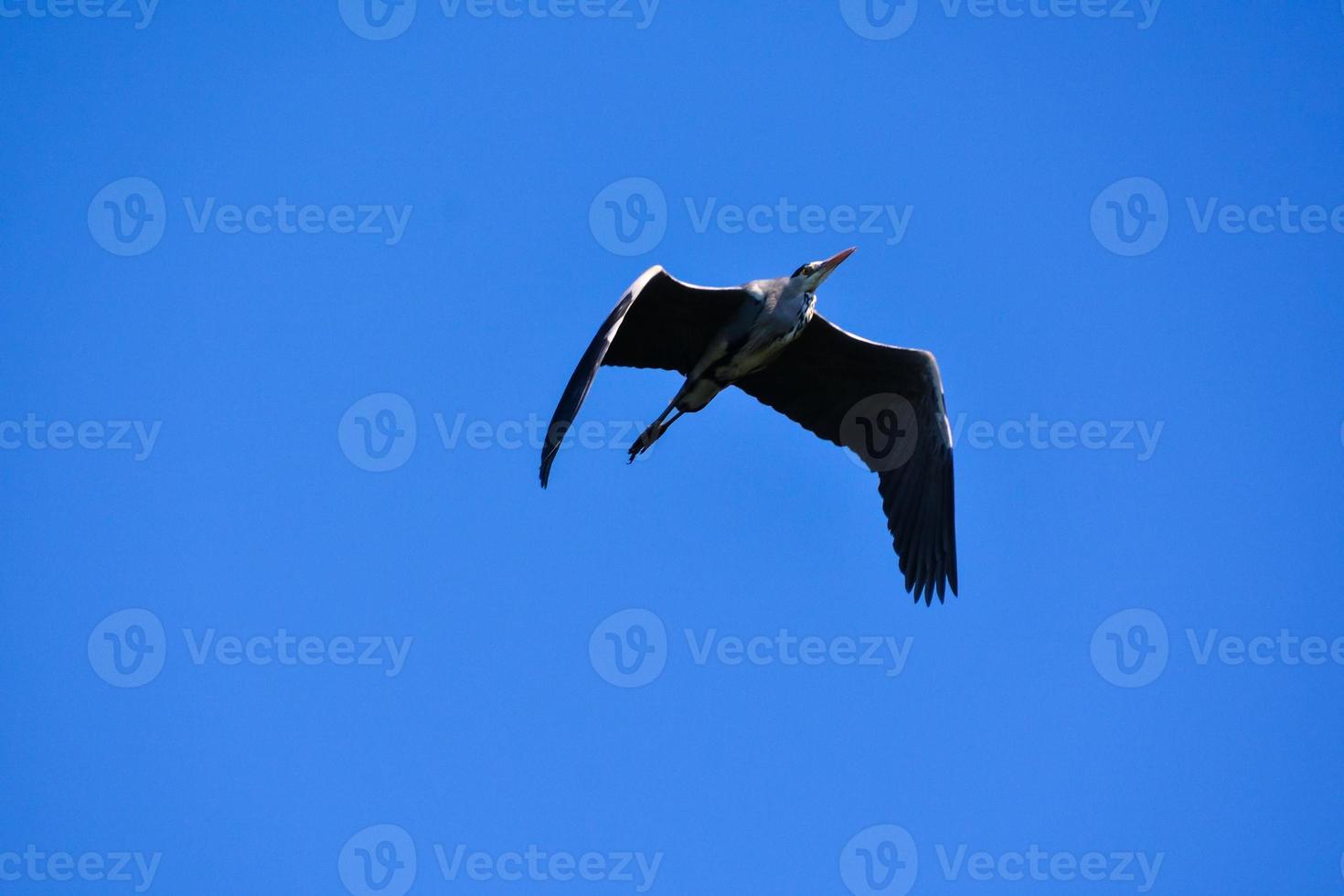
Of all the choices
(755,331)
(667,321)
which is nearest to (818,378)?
(755,331)

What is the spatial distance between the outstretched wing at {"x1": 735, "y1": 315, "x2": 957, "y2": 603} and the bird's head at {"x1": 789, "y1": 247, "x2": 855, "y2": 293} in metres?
0.38

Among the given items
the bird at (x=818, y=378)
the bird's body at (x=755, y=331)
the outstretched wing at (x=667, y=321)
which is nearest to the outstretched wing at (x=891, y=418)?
the bird at (x=818, y=378)

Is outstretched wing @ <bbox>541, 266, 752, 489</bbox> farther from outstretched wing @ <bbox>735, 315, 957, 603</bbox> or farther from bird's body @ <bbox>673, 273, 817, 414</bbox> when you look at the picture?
outstretched wing @ <bbox>735, 315, 957, 603</bbox>

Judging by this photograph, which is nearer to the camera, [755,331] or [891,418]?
[755,331]

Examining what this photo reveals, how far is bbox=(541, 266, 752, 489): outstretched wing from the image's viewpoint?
935cm

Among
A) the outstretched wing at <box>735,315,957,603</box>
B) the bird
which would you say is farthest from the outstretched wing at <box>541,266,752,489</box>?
the outstretched wing at <box>735,315,957,603</box>

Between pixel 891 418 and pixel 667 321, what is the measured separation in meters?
1.87

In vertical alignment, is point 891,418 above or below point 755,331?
below

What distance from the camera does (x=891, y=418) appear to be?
1041cm

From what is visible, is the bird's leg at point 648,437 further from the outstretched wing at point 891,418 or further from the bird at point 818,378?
the outstretched wing at point 891,418

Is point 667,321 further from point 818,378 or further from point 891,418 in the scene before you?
point 891,418

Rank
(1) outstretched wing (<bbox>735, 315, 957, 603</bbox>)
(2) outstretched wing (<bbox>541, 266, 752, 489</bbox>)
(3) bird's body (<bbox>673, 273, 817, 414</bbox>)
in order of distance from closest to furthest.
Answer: (2) outstretched wing (<bbox>541, 266, 752, 489</bbox>)
(3) bird's body (<bbox>673, 273, 817, 414</bbox>)
(1) outstretched wing (<bbox>735, 315, 957, 603</bbox>)

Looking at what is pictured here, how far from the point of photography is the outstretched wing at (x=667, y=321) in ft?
30.7

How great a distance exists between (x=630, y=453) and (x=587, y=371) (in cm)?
172
